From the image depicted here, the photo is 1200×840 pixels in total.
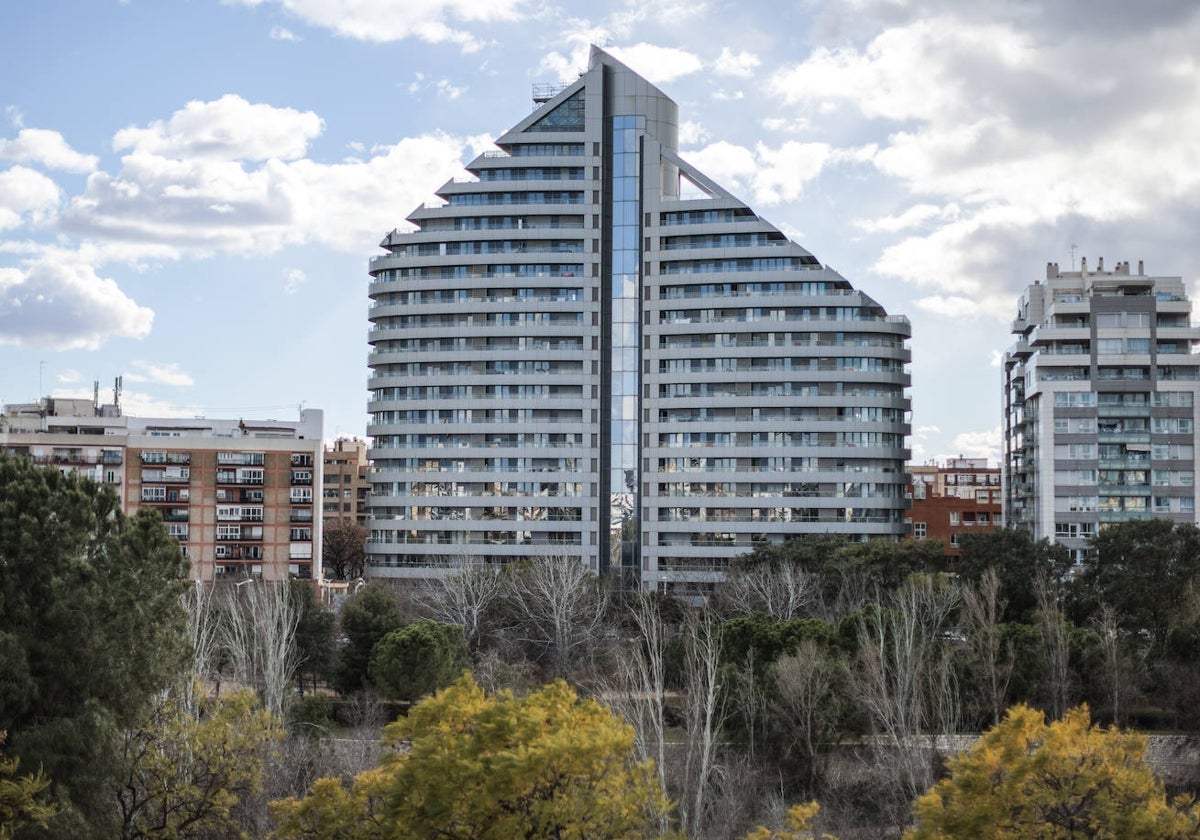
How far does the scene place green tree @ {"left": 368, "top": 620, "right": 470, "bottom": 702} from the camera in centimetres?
5775

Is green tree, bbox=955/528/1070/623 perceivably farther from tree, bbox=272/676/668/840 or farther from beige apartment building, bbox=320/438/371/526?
beige apartment building, bbox=320/438/371/526

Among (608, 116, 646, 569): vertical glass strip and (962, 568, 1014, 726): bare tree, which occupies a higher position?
(608, 116, 646, 569): vertical glass strip

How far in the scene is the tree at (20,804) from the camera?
2700 centimetres

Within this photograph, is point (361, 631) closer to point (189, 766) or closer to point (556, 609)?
point (556, 609)

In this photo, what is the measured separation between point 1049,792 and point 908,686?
2106cm

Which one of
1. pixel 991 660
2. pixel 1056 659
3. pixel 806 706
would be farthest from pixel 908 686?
pixel 1056 659

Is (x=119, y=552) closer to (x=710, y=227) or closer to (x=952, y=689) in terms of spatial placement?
(x=952, y=689)

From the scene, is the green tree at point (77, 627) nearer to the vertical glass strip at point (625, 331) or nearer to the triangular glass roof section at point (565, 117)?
the vertical glass strip at point (625, 331)

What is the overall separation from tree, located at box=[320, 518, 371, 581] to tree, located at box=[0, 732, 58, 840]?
109619 millimetres

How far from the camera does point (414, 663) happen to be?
5816 cm

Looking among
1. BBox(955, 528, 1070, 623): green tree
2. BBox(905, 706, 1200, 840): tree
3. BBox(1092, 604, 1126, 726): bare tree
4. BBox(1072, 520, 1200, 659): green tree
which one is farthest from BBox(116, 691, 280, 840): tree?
BBox(955, 528, 1070, 623): green tree

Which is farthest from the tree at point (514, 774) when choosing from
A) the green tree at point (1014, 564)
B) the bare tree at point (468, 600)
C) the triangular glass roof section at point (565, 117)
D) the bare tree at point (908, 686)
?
the triangular glass roof section at point (565, 117)

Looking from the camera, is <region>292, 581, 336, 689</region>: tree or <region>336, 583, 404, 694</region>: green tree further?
<region>292, 581, 336, 689</region>: tree

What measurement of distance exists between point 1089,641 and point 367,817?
1572 inches
